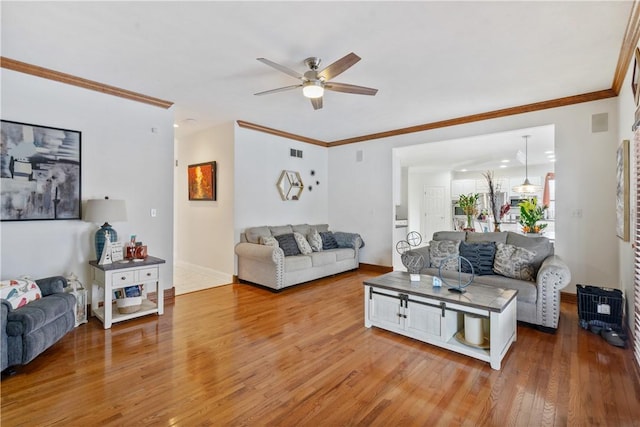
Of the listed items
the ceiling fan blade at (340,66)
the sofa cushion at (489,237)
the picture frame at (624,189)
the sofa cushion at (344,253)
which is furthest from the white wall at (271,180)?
the picture frame at (624,189)

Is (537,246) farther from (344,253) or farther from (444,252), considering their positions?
(344,253)

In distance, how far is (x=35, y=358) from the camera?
8.30 feet

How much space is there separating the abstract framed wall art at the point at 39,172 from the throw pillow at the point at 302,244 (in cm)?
298

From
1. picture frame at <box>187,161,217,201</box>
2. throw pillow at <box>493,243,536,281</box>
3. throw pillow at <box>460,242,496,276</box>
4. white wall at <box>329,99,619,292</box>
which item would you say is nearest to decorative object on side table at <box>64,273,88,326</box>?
picture frame at <box>187,161,217,201</box>

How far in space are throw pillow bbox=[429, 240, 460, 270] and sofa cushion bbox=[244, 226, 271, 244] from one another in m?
2.67

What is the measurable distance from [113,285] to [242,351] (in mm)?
1642

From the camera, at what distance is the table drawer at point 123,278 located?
323cm

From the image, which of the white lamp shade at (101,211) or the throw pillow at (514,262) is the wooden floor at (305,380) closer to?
the throw pillow at (514,262)

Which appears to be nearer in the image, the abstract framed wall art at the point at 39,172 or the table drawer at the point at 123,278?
the abstract framed wall art at the point at 39,172

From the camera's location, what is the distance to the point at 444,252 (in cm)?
404

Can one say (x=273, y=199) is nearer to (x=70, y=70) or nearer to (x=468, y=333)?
(x=70, y=70)

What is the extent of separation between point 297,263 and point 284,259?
26 centimetres

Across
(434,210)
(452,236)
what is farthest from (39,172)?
(434,210)

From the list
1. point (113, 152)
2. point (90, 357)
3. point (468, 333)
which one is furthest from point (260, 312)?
point (113, 152)
